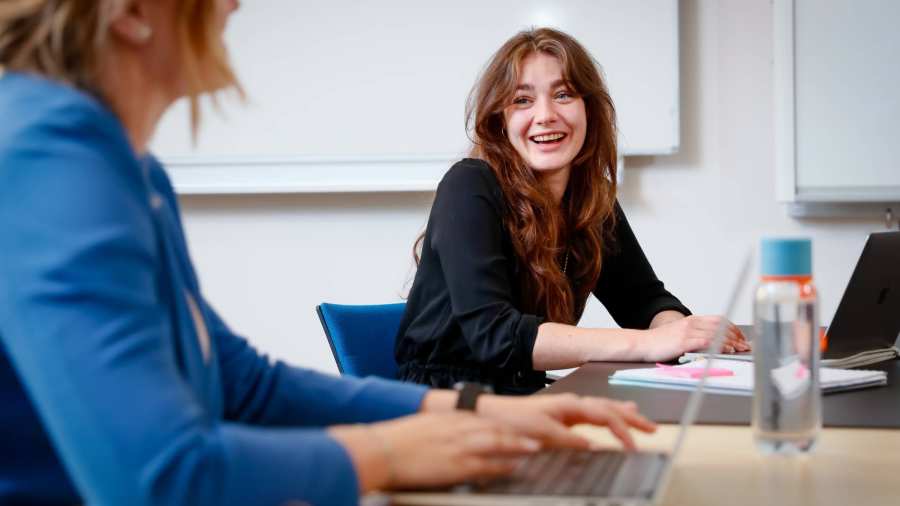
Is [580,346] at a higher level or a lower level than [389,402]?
lower

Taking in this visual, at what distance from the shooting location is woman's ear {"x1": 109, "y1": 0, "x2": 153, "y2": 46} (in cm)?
77

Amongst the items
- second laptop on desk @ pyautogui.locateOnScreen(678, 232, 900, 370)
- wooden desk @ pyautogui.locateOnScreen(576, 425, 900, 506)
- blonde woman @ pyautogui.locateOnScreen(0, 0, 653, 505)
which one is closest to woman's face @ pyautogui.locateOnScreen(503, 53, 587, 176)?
second laptop on desk @ pyautogui.locateOnScreen(678, 232, 900, 370)

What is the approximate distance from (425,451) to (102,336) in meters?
0.24

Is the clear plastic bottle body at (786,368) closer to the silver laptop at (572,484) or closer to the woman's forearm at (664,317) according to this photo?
the silver laptop at (572,484)

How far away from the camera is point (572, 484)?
2.31ft

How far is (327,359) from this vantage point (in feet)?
11.9

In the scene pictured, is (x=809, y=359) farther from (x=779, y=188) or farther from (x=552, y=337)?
(x=779, y=188)

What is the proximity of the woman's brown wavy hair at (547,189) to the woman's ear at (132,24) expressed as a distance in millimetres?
1214

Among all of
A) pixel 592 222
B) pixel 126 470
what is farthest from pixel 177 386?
pixel 592 222

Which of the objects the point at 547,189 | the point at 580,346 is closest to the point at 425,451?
the point at 580,346

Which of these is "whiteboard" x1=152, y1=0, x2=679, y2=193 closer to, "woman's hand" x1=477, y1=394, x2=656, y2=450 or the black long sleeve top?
the black long sleeve top

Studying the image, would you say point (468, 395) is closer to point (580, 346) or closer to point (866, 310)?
point (580, 346)

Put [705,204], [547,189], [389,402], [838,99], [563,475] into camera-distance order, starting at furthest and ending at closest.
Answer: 1. [705,204]
2. [838,99]
3. [547,189]
4. [389,402]
5. [563,475]

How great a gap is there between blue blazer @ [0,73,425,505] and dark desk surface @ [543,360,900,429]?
574 millimetres
